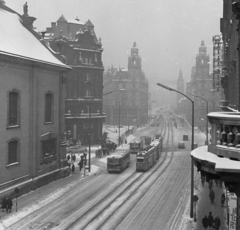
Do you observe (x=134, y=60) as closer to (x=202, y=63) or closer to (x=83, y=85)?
(x=202, y=63)

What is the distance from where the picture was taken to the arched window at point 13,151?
29.4 m

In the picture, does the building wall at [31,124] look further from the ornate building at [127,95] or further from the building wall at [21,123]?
the ornate building at [127,95]

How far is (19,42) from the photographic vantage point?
33.1 meters

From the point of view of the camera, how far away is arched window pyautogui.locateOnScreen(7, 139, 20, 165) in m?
29.4

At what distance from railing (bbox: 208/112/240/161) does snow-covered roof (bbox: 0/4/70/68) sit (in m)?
22.0

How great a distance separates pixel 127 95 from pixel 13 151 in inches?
3833

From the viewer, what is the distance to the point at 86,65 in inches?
2697

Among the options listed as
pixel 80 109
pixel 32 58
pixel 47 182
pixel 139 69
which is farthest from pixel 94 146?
pixel 139 69

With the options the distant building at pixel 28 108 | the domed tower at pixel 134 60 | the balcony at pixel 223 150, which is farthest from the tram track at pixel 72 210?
the domed tower at pixel 134 60

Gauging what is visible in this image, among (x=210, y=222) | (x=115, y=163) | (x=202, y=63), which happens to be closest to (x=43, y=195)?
(x=115, y=163)

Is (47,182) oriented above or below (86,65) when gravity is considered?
below

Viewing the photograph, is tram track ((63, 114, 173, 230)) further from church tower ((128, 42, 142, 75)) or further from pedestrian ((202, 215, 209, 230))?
church tower ((128, 42, 142, 75))

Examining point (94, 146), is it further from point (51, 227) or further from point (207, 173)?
point (207, 173)

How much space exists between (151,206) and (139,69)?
104858 mm
